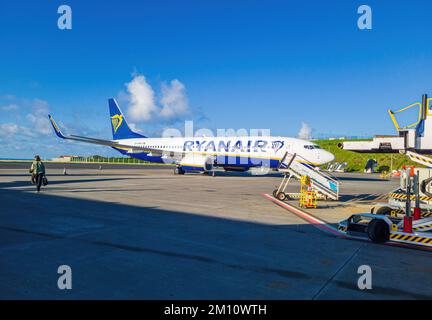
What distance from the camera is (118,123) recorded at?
50.8m

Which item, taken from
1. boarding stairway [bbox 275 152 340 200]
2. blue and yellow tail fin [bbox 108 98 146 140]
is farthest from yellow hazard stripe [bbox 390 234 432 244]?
blue and yellow tail fin [bbox 108 98 146 140]

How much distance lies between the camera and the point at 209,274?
21.0ft

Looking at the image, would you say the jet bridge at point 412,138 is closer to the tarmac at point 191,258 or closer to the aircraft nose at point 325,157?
the tarmac at point 191,258

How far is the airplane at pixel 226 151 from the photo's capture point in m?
33.3

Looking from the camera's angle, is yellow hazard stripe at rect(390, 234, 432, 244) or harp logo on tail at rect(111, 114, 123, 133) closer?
yellow hazard stripe at rect(390, 234, 432, 244)

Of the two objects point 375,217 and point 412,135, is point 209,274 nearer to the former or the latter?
point 375,217

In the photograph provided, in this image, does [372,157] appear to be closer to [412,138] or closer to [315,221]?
[315,221]

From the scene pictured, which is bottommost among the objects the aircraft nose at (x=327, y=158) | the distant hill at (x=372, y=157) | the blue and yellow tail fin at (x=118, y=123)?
the distant hill at (x=372, y=157)

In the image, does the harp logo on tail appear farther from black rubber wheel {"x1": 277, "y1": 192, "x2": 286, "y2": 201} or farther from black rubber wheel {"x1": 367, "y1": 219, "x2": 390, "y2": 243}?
black rubber wheel {"x1": 367, "y1": 219, "x2": 390, "y2": 243}

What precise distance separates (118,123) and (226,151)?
2076 centimetres

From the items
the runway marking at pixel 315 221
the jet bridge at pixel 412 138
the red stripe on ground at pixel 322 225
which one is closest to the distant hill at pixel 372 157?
the runway marking at pixel 315 221

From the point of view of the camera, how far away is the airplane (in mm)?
33312

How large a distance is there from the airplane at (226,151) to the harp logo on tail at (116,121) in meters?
7.25
